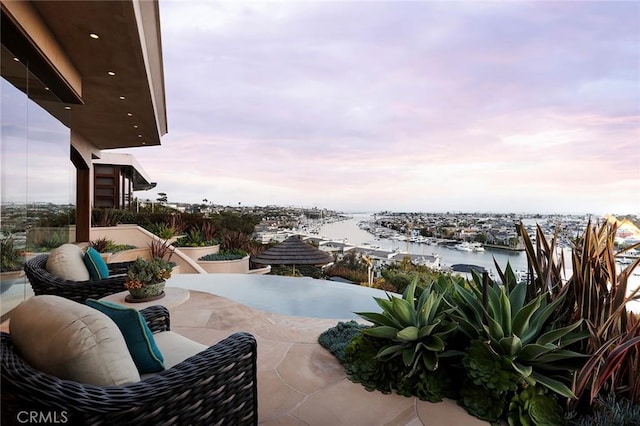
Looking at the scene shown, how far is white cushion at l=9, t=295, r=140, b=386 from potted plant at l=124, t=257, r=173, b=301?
2267 millimetres

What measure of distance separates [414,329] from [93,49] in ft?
14.9

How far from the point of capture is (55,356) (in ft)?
3.54

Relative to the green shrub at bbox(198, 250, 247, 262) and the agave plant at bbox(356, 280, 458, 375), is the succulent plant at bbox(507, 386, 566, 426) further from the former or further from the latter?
the green shrub at bbox(198, 250, 247, 262)

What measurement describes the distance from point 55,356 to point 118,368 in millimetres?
200

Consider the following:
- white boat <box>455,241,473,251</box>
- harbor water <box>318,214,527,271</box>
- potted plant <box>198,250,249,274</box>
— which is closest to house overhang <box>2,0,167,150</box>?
potted plant <box>198,250,249,274</box>

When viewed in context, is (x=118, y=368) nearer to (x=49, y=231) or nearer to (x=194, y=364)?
(x=194, y=364)

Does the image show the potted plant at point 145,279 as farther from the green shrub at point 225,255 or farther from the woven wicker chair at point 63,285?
the green shrub at point 225,255

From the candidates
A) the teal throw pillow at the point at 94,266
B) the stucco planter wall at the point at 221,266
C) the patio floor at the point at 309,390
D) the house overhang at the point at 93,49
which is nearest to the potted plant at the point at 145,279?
the teal throw pillow at the point at 94,266

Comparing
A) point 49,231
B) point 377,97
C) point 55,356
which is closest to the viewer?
point 55,356

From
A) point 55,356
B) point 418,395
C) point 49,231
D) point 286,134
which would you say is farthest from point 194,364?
point 286,134

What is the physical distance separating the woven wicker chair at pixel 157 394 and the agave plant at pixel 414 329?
91 cm

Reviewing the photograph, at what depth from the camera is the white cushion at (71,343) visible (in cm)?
108

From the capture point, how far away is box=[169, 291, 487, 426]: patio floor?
69.7 inches

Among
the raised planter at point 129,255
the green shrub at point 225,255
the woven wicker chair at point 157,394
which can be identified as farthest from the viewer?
the green shrub at point 225,255
